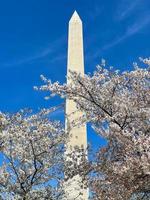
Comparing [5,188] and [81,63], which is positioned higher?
[81,63]

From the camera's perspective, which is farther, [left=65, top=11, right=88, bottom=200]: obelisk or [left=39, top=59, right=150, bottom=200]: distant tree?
[left=65, top=11, right=88, bottom=200]: obelisk

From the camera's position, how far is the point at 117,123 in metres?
11.6

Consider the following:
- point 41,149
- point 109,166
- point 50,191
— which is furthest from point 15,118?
point 109,166

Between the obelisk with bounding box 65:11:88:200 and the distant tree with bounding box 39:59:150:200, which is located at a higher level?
the obelisk with bounding box 65:11:88:200

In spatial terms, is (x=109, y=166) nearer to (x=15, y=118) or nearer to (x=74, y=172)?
(x=74, y=172)

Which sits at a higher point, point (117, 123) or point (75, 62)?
point (75, 62)

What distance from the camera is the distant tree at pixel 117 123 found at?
1070cm

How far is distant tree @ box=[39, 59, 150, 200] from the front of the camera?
10703mm

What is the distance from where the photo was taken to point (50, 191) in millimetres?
14820

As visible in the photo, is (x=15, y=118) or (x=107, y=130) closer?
(x=107, y=130)

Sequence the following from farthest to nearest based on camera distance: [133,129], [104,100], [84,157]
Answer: [84,157] < [104,100] < [133,129]

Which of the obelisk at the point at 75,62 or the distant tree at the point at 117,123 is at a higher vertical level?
the obelisk at the point at 75,62

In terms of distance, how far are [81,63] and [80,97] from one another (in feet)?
21.4

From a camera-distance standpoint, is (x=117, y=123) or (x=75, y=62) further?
(x=75, y=62)
